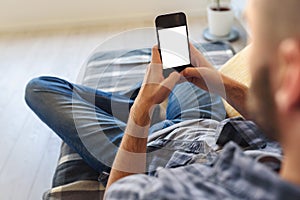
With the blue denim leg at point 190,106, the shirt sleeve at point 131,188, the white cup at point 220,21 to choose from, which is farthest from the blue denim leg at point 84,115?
the white cup at point 220,21

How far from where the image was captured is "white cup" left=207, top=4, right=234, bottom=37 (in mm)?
2949

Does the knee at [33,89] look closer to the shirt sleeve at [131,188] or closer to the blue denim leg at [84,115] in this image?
the blue denim leg at [84,115]

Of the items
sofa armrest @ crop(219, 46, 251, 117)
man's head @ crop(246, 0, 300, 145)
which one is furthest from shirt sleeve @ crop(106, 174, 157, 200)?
sofa armrest @ crop(219, 46, 251, 117)

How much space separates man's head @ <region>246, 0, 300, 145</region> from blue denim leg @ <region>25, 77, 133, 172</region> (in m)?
0.82

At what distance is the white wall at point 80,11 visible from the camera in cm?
340

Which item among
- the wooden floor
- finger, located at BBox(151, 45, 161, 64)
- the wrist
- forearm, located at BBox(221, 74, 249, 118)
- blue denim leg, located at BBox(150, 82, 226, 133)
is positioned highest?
finger, located at BBox(151, 45, 161, 64)

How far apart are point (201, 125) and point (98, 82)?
808 mm

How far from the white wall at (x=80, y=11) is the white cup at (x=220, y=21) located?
18.2 inches

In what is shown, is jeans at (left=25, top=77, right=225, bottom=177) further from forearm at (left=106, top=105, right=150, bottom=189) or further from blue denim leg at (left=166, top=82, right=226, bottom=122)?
forearm at (left=106, top=105, right=150, bottom=189)

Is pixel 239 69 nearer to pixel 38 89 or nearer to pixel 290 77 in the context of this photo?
pixel 38 89

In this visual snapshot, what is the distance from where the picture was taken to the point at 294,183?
60cm

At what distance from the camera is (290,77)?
0.58 metres

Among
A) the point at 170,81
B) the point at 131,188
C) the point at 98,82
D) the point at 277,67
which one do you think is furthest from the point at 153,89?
the point at 98,82

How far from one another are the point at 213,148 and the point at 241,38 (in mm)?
2014
